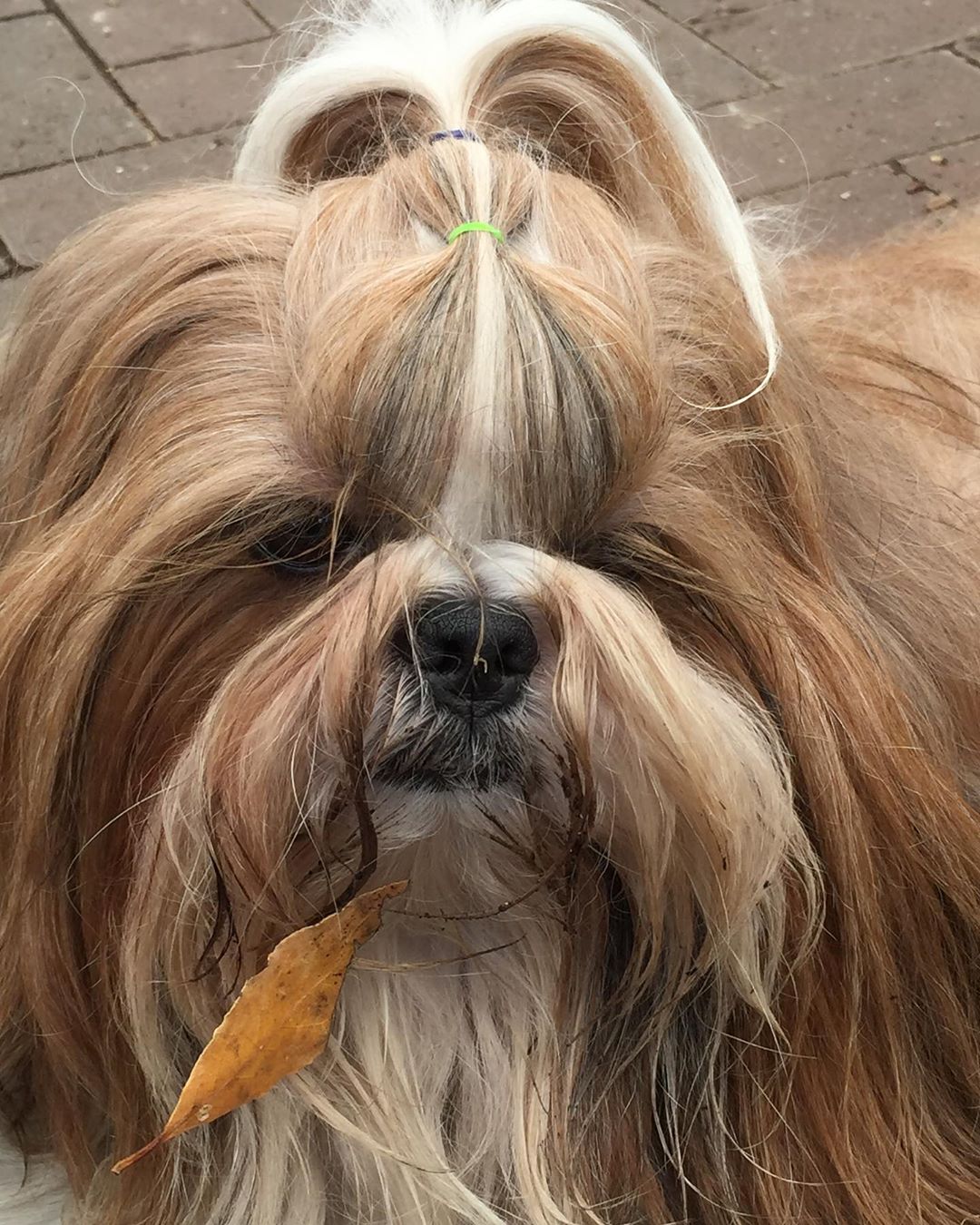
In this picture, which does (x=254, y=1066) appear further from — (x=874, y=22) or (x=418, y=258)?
(x=874, y=22)

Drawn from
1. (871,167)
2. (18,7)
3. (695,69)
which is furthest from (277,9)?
(871,167)

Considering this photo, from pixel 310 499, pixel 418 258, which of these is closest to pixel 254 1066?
pixel 310 499

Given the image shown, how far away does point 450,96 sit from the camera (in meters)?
1.21

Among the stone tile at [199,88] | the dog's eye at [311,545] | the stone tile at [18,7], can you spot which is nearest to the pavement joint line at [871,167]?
the stone tile at [199,88]

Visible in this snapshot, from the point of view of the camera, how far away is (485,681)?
1009mm

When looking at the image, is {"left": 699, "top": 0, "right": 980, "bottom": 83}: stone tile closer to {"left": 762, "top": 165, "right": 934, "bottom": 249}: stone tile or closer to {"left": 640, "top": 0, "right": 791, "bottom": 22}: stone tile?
{"left": 640, "top": 0, "right": 791, "bottom": 22}: stone tile

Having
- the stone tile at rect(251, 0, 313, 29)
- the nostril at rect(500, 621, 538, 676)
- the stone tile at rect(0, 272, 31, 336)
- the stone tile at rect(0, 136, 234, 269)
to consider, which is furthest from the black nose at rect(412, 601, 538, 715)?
the stone tile at rect(251, 0, 313, 29)

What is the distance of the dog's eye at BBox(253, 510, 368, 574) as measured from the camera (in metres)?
1.04

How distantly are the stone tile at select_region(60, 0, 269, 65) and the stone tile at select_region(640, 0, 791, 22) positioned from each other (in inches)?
40.6

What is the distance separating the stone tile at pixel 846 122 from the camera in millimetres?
3172

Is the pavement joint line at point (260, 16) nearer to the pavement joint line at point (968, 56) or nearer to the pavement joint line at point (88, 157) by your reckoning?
the pavement joint line at point (88, 157)

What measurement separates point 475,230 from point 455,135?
0.53ft

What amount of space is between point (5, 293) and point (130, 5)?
128cm

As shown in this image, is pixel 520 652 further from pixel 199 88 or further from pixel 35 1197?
pixel 199 88
